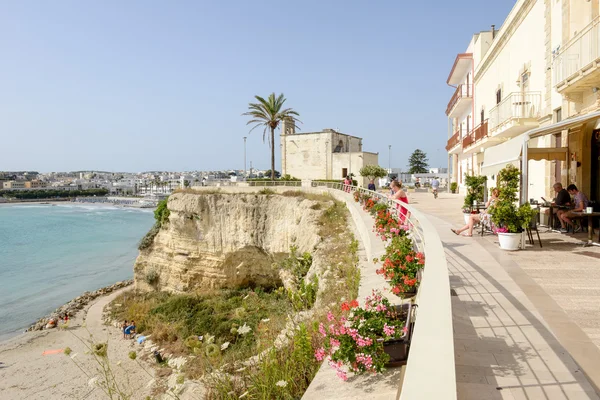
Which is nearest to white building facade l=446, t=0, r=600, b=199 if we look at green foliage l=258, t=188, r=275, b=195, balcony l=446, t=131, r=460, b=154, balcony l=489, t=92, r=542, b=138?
balcony l=489, t=92, r=542, b=138

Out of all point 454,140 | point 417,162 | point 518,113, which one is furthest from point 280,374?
point 417,162

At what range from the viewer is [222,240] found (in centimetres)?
2380

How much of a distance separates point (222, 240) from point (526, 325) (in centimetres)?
2098

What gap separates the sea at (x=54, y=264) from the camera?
90.6 feet

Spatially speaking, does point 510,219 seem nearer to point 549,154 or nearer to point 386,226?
point 386,226

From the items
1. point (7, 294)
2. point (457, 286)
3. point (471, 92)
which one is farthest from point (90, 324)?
point (471, 92)

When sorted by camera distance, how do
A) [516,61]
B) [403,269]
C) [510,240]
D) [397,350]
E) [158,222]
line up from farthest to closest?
1. [158,222]
2. [516,61]
3. [510,240]
4. [403,269]
5. [397,350]

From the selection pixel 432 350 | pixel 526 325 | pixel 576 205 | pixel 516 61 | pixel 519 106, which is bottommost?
pixel 526 325

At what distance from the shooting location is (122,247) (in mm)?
50188

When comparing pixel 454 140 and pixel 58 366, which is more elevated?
pixel 454 140

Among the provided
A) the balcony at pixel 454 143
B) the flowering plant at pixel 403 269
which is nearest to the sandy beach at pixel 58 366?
the flowering plant at pixel 403 269

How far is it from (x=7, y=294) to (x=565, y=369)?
124 feet

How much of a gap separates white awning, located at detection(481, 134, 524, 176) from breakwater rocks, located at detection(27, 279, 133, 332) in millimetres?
24925

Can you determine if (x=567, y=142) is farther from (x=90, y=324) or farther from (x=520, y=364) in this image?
(x=90, y=324)
